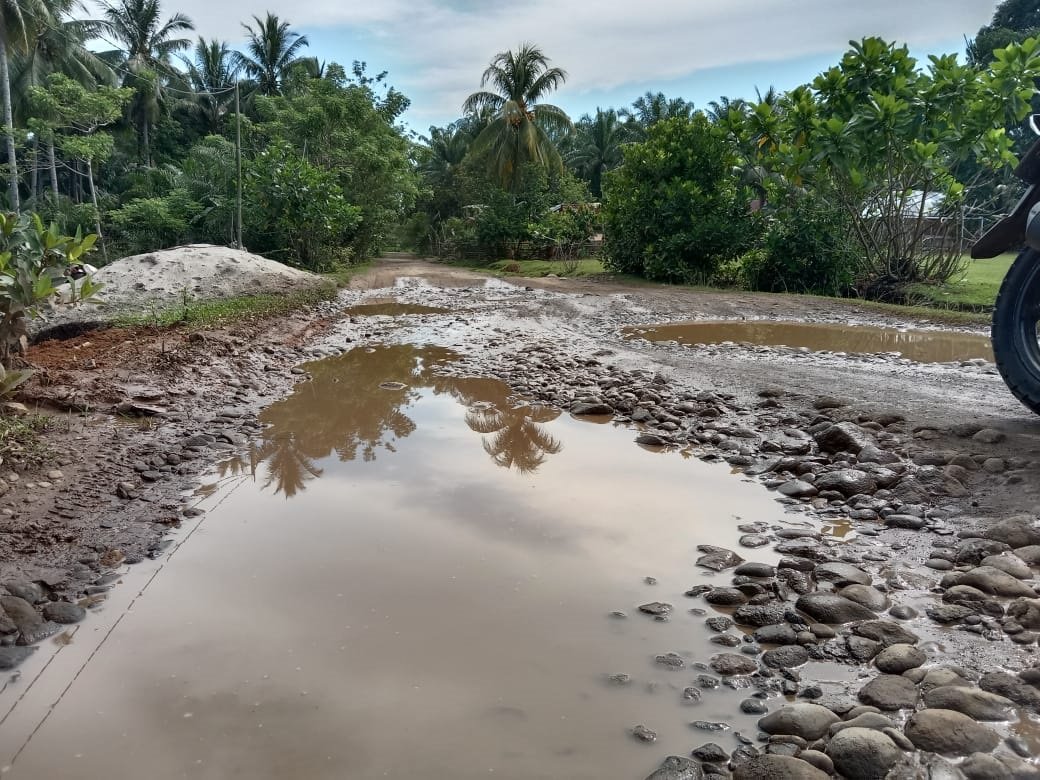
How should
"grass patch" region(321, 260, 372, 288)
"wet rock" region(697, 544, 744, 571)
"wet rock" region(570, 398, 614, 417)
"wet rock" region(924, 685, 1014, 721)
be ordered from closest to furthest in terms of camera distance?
1. "wet rock" region(924, 685, 1014, 721)
2. "wet rock" region(697, 544, 744, 571)
3. "wet rock" region(570, 398, 614, 417)
4. "grass patch" region(321, 260, 372, 288)

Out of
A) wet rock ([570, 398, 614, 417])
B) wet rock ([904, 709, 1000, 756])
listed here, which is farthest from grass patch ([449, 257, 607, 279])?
wet rock ([904, 709, 1000, 756])

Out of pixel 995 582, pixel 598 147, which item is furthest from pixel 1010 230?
pixel 598 147

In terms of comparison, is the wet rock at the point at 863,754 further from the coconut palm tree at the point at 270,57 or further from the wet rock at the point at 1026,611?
the coconut palm tree at the point at 270,57

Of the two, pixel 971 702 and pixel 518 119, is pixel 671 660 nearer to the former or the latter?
pixel 971 702

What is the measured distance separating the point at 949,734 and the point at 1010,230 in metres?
4.18

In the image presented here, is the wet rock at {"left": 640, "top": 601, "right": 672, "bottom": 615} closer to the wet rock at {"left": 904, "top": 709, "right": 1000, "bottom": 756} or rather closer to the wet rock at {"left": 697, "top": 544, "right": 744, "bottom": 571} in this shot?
the wet rock at {"left": 697, "top": 544, "right": 744, "bottom": 571}

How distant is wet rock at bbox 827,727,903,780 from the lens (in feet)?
6.66

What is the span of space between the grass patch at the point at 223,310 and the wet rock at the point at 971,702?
8092 millimetres

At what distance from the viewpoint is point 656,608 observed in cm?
305

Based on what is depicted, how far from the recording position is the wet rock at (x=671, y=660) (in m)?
2.66

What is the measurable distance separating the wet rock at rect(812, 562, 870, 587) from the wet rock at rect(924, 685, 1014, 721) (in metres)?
0.82

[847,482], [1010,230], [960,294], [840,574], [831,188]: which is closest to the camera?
[840,574]

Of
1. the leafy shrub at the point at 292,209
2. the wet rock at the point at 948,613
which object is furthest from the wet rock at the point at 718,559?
the leafy shrub at the point at 292,209

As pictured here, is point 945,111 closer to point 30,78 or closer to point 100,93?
point 100,93
